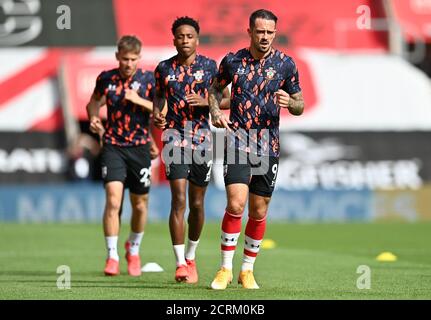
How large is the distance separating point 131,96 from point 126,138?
486mm

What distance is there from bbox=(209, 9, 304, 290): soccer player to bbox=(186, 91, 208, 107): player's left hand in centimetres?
81

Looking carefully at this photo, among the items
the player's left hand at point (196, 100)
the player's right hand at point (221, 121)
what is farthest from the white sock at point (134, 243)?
the player's right hand at point (221, 121)

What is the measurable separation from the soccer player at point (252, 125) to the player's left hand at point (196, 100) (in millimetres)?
812

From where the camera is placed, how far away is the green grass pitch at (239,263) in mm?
10438

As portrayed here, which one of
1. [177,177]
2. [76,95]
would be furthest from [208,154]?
[76,95]

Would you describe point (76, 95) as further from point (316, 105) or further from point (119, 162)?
point (119, 162)

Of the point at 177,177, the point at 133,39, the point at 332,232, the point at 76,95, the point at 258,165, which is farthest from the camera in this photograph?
the point at 76,95

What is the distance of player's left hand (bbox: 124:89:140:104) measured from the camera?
12.7m

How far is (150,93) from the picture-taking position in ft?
42.7

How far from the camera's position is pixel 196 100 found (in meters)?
11.8

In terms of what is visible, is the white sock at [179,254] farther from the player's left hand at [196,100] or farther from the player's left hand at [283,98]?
the player's left hand at [283,98]

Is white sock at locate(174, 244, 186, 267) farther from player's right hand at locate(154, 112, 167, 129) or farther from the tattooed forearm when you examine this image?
the tattooed forearm

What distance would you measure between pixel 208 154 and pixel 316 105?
20987 millimetres

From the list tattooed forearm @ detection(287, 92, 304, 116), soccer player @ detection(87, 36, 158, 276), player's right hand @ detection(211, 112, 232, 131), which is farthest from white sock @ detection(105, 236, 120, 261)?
tattooed forearm @ detection(287, 92, 304, 116)
